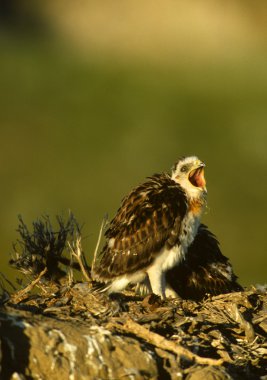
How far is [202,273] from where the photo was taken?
11016 mm

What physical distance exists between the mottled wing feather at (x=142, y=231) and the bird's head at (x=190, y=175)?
130 millimetres

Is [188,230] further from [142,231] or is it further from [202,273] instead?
[202,273]

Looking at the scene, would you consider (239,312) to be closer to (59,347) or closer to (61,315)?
(61,315)

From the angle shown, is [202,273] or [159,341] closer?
[159,341]

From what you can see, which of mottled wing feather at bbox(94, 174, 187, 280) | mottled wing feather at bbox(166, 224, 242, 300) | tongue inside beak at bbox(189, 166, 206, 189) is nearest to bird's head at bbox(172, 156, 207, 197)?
tongue inside beak at bbox(189, 166, 206, 189)

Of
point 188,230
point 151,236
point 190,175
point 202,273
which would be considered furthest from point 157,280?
point 190,175

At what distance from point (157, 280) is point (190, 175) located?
54.5 inches

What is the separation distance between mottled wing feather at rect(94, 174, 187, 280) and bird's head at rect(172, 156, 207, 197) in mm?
130

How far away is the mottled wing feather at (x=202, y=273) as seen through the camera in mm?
10859

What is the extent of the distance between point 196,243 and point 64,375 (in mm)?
4251

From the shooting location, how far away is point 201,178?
1116cm

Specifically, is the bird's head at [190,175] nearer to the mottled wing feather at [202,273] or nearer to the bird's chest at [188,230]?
the bird's chest at [188,230]

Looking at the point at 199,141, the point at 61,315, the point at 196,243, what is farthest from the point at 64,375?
the point at 199,141

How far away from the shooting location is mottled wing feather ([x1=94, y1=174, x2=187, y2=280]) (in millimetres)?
10469
